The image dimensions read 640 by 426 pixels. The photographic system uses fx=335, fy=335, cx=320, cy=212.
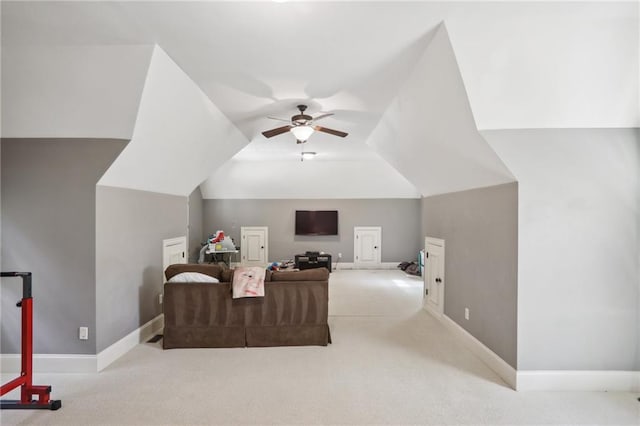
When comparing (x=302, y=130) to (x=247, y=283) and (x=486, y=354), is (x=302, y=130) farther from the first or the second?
(x=486, y=354)

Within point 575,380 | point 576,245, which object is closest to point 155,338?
point 575,380

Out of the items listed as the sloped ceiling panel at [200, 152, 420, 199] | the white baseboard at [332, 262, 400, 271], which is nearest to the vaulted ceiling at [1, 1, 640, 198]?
the sloped ceiling panel at [200, 152, 420, 199]

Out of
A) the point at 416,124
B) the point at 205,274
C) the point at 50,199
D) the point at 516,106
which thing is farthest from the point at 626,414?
the point at 50,199

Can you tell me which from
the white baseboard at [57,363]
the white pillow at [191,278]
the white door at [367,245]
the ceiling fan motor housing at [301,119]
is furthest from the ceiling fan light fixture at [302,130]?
the white door at [367,245]

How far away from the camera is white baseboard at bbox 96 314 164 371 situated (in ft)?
11.2

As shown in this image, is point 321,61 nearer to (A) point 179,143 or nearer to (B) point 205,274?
(A) point 179,143

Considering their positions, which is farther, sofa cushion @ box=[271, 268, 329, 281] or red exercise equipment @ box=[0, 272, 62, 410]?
sofa cushion @ box=[271, 268, 329, 281]

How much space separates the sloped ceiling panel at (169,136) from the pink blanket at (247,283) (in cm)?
162

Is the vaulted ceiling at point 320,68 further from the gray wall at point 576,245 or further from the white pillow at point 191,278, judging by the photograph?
the white pillow at point 191,278

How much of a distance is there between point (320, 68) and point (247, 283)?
7.99 ft

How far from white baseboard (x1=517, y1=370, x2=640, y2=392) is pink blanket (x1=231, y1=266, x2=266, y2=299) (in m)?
2.70

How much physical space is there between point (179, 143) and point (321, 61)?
2128mm

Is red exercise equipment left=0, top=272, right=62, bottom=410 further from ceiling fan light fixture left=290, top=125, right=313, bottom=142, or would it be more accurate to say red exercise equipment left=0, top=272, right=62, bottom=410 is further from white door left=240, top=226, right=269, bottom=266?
white door left=240, top=226, right=269, bottom=266

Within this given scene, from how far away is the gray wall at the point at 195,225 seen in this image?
9.14m
